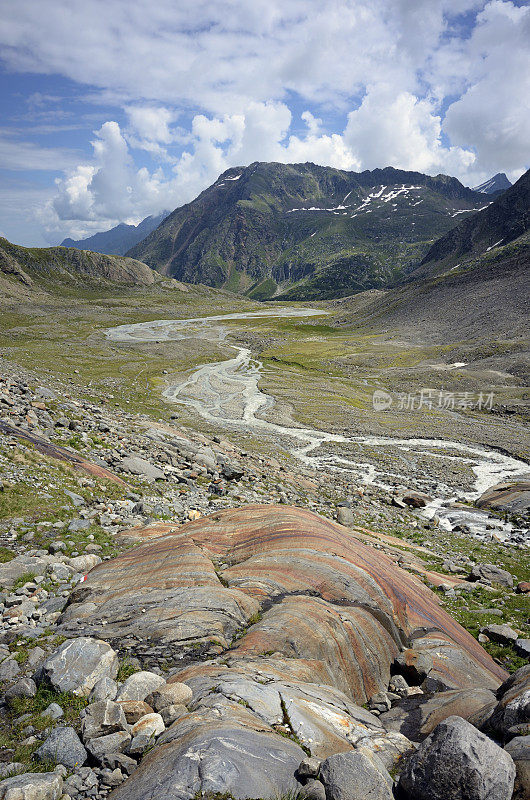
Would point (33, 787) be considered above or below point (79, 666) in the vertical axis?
above

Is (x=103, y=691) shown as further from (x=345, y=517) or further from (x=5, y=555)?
(x=345, y=517)

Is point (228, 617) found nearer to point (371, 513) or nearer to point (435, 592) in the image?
point (435, 592)

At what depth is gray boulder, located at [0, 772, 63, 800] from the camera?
21.3 ft

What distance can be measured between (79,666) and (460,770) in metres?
8.57

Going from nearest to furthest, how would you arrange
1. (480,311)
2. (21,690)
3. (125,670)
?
1. (21,690)
2. (125,670)
3. (480,311)

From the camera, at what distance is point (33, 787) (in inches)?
260

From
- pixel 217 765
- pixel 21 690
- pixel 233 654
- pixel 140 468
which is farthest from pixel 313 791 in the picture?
pixel 140 468

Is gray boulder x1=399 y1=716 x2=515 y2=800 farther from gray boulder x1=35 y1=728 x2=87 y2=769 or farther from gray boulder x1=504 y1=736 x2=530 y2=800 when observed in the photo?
gray boulder x1=35 y1=728 x2=87 y2=769

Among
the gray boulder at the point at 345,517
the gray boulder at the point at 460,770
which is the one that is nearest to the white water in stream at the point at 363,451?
the gray boulder at the point at 345,517

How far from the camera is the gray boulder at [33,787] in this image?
6.49 m

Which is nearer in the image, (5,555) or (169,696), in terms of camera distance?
(169,696)

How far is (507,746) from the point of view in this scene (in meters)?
7.75

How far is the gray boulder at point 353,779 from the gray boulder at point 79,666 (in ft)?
18.9

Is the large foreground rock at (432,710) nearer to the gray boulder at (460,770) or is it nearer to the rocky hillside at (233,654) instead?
the rocky hillside at (233,654)
